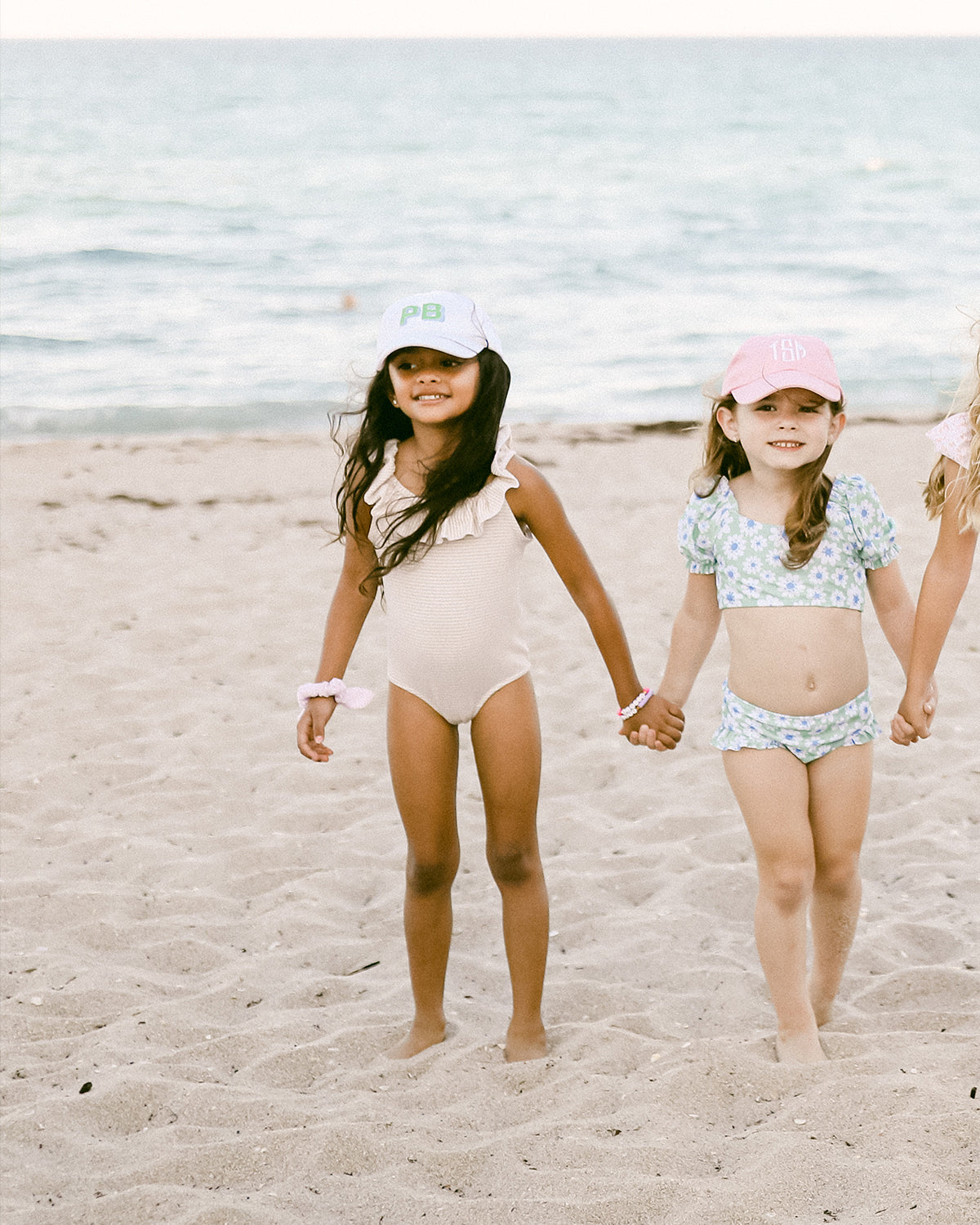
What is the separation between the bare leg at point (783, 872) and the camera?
9.45 feet

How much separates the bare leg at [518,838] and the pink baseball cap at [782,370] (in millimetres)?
848

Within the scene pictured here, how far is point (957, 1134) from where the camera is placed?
8.32ft

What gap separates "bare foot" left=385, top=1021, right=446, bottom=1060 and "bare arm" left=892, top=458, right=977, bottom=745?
4.48ft

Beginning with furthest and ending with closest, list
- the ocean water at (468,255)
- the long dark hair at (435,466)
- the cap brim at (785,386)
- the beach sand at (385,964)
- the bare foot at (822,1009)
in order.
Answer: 1. the ocean water at (468,255)
2. the bare foot at (822,1009)
3. the long dark hair at (435,466)
4. the cap brim at (785,386)
5. the beach sand at (385,964)

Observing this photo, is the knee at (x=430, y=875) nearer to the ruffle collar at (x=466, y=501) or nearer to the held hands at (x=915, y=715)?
the ruffle collar at (x=466, y=501)

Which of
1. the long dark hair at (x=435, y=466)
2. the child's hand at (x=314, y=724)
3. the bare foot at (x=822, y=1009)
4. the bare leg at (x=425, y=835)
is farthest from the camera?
the bare foot at (x=822, y=1009)

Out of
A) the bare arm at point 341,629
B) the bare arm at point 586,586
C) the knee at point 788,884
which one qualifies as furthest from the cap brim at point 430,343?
the knee at point 788,884

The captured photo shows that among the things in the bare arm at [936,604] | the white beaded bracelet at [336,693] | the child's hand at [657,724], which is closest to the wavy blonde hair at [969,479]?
the bare arm at [936,604]

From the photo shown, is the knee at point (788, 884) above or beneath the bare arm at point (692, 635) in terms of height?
beneath

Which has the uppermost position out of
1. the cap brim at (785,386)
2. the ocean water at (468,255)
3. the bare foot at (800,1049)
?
the ocean water at (468,255)

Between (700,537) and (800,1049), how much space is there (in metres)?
1.21

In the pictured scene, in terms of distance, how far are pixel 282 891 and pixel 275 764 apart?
37.0 inches

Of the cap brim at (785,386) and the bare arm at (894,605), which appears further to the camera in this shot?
the bare arm at (894,605)

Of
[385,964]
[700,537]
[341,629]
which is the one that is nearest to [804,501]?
[700,537]
